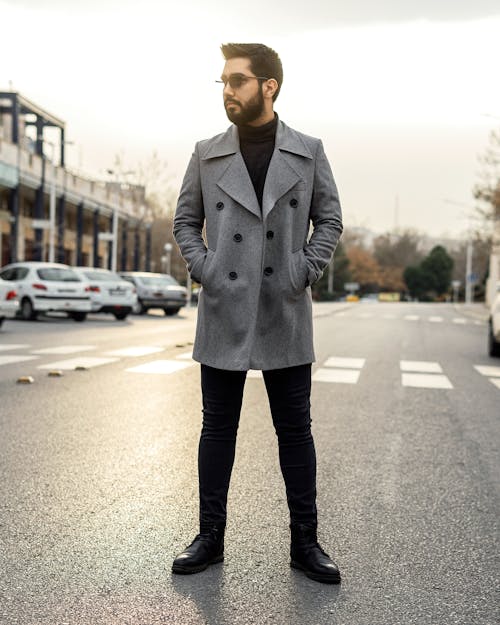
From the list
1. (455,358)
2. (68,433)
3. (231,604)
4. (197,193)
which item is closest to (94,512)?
(231,604)

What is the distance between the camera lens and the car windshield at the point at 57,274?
2375 cm

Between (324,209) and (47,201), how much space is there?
47.2m

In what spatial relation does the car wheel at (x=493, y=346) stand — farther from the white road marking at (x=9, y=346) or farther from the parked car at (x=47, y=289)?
the parked car at (x=47, y=289)

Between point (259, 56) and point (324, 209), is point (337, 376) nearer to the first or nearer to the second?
point (324, 209)

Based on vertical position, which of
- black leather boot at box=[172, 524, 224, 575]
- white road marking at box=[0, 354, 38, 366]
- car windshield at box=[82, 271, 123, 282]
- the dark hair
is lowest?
white road marking at box=[0, 354, 38, 366]

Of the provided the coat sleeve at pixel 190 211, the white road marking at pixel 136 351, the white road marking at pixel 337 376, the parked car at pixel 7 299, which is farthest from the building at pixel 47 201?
the coat sleeve at pixel 190 211

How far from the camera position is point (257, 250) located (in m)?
3.35

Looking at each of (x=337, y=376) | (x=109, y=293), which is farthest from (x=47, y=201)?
(x=337, y=376)

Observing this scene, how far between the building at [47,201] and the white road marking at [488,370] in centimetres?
2511

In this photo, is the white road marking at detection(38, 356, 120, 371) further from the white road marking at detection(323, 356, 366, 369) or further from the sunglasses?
the sunglasses

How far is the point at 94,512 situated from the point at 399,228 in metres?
135

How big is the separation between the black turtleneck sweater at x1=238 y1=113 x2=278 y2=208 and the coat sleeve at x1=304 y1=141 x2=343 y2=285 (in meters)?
0.20

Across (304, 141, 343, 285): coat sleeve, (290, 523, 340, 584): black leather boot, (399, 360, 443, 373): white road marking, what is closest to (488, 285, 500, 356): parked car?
(399, 360, 443, 373): white road marking

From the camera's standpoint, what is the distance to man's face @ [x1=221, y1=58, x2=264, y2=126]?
3379mm
